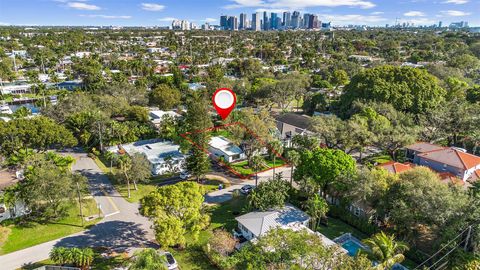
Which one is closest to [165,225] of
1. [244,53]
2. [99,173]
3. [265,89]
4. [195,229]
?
[195,229]

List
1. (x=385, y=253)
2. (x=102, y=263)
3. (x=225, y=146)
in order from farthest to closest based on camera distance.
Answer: (x=225, y=146)
(x=102, y=263)
(x=385, y=253)

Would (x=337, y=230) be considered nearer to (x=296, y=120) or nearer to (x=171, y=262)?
(x=171, y=262)

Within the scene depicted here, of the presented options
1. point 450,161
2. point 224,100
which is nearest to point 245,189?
point 224,100

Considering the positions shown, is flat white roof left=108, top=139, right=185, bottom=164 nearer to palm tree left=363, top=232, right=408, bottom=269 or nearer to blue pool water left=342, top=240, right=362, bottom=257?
blue pool water left=342, top=240, right=362, bottom=257

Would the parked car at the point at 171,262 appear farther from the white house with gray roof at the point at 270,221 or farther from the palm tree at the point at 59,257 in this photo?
the palm tree at the point at 59,257

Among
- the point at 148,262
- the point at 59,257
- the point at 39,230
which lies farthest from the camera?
the point at 39,230

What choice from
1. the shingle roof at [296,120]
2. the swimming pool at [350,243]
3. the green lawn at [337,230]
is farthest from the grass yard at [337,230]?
the shingle roof at [296,120]

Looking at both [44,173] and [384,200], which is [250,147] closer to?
[384,200]

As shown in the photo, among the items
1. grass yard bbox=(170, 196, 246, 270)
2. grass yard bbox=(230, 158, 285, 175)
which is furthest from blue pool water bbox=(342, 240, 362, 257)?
grass yard bbox=(230, 158, 285, 175)
